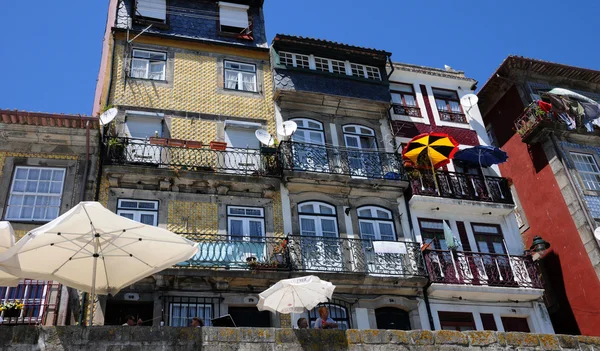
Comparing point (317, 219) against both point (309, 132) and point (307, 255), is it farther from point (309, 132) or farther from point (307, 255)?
point (309, 132)

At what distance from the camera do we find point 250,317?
13789 millimetres

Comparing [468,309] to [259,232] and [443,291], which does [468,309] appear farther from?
[259,232]

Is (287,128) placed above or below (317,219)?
above

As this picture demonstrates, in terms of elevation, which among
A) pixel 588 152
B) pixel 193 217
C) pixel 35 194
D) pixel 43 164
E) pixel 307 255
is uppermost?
pixel 588 152

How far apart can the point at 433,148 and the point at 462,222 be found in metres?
2.18

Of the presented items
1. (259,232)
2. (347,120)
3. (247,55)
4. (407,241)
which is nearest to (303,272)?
(259,232)

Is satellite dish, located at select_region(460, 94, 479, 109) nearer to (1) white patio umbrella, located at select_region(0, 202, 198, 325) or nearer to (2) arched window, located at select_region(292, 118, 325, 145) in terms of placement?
(2) arched window, located at select_region(292, 118, 325, 145)

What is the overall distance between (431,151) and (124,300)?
8.72m

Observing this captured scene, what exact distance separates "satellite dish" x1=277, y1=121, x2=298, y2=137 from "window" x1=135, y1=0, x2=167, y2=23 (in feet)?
16.4

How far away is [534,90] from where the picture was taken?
2023cm

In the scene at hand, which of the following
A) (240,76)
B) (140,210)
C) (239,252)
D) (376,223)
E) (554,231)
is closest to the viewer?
(239,252)

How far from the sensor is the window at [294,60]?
59.6ft

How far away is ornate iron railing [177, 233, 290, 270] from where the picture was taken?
546 inches

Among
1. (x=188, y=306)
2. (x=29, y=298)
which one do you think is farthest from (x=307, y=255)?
(x=29, y=298)
